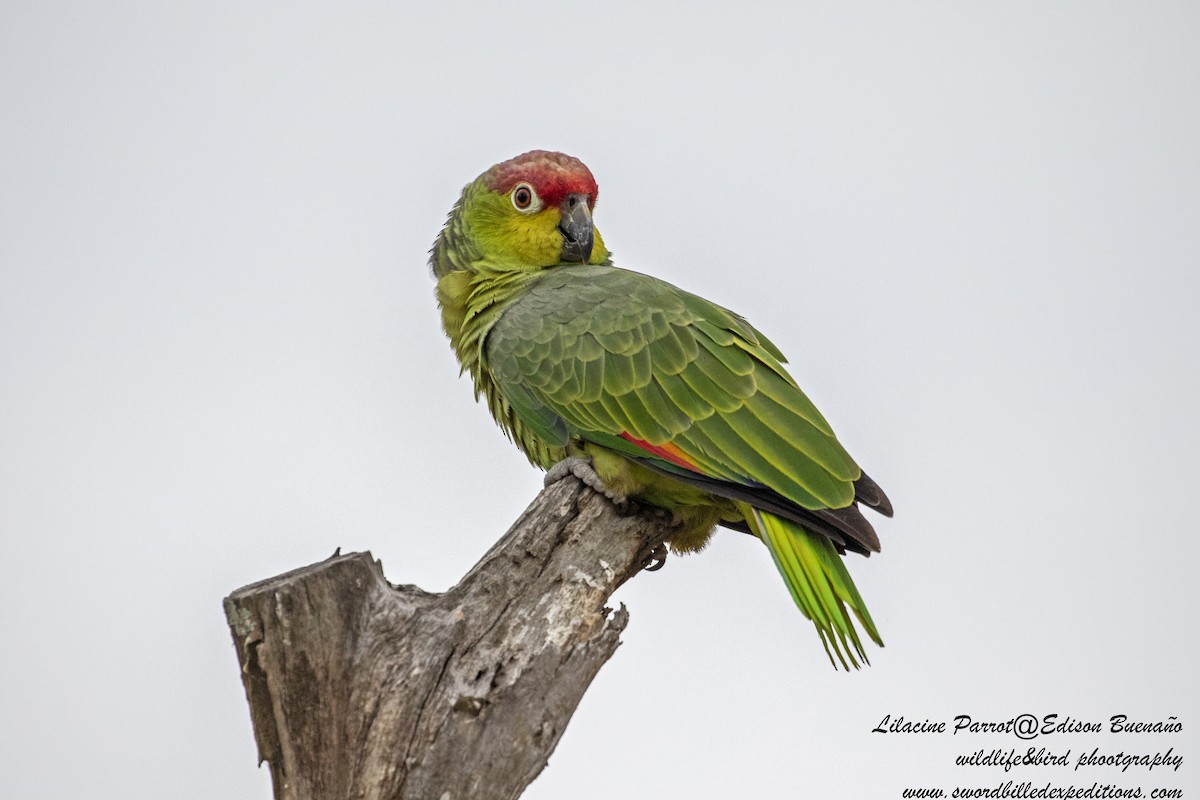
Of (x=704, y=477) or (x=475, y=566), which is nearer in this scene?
(x=475, y=566)

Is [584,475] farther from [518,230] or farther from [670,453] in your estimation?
[518,230]

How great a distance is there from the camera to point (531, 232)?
3.24 meters

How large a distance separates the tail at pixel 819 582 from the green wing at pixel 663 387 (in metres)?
0.10

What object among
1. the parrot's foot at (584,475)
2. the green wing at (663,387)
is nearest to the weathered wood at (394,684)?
the parrot's foot at (584,475)

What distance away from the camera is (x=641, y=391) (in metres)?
2.81

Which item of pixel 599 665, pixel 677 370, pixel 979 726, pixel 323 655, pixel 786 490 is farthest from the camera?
pixel 979 726

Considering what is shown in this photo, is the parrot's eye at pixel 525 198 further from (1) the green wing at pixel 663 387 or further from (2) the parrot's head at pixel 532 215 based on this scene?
(1) the green wing at pixel 663 387

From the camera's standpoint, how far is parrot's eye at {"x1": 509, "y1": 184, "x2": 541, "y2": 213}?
3.21 m

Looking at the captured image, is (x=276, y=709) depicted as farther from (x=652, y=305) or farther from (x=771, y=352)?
(x=771, y=352)

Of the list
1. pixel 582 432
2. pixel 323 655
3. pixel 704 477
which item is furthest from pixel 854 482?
pixel 323 655

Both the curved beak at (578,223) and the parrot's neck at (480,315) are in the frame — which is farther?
the curved beak at (578,223)

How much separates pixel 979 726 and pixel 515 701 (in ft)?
6.48

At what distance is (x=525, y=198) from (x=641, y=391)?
0.79 meters

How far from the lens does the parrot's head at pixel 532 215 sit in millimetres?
3203
